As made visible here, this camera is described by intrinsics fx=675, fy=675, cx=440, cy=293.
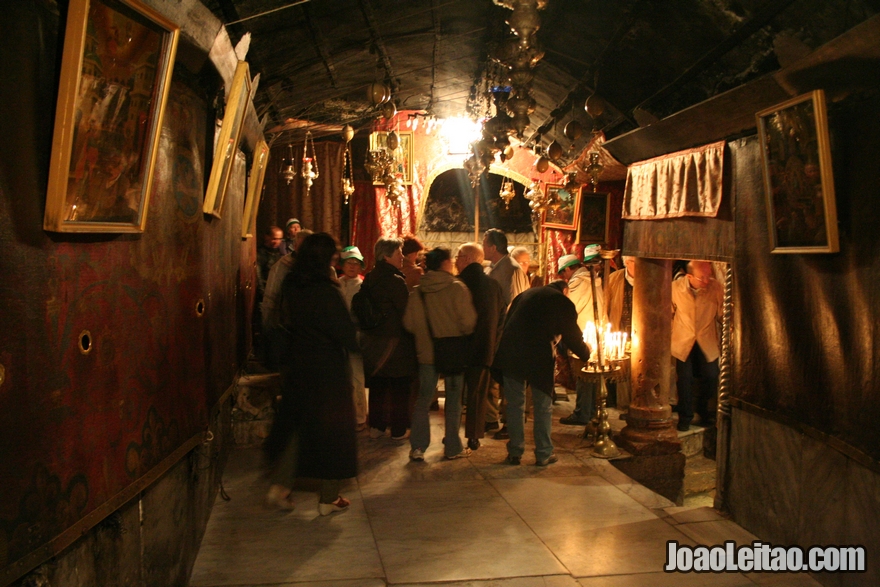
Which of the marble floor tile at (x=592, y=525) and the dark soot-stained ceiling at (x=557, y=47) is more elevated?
the dark soot-stained ceiling at (x=557, y=47)

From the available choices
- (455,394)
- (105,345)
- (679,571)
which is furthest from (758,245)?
(105,345)

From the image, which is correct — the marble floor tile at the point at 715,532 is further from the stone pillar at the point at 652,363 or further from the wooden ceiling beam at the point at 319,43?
the wooden ceiling beam at the point at 319,43

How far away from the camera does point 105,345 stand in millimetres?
2676

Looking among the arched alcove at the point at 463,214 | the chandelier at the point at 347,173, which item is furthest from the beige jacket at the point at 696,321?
the arched alcove at the point at 463,214

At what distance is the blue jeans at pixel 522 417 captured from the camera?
5961 millimetres

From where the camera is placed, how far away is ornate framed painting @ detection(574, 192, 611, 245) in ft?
32.4

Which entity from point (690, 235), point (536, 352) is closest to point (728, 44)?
point (690, 235)

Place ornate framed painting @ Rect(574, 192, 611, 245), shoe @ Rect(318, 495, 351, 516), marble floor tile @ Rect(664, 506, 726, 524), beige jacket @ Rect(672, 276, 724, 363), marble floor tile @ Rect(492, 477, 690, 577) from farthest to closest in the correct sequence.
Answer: ornate framed painting @ Rect(574, 192, 611, 245) < beige jacket @ Rect(672, 276, 724, 363) < marble floor tile @ Rect(664, 506, 726, 524) < shoe @ Rect(318, 495, 351, 516) < marble floor tile @ Rect(492, 477, 690, 577)

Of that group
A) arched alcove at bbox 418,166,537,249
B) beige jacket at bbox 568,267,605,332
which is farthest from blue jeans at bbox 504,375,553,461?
arched alcove at bbox 418,166,537,249

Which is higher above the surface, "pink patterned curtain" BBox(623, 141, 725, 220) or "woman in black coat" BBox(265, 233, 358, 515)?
"pink patterned curtain" BBox(623, 141, 725, 220)

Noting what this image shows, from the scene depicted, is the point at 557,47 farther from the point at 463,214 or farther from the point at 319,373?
the point at 463,214

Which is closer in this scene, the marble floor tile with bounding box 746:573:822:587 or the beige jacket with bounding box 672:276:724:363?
the marble floor tile with bounding box 746:573:822:587

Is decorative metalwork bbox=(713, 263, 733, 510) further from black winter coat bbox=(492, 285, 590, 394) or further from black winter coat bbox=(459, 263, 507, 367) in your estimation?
black winter coat bbox=(459, 263, 507, 367)

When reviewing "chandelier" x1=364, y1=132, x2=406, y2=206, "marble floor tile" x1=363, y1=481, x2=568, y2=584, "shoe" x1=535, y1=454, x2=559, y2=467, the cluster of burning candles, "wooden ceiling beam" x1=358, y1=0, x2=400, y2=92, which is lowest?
"marble floor tile" x1=363, y1=481, x2=568, y2=584
